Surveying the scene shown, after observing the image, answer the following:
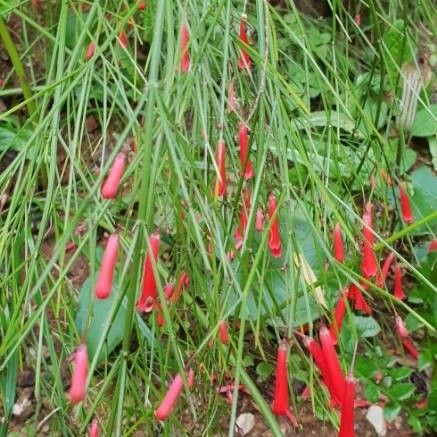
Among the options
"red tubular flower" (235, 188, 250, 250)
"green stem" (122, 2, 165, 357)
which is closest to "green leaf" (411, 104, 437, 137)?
"red tubular flower" (235, 188, 250, 250)

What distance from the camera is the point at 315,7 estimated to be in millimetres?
2660

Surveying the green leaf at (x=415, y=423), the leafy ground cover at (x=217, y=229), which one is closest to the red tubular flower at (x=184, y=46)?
the leafy ground cover at (x=217, y=229)

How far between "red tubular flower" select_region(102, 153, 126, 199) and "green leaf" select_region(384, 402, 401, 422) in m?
1.11

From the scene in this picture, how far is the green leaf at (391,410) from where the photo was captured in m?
1.93

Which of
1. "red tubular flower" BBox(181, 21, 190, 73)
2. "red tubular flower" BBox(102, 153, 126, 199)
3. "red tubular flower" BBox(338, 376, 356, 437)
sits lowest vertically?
"red tubular flower" BBox(338, 376, 356, 437)

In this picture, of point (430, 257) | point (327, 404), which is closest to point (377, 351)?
point (430, 257)

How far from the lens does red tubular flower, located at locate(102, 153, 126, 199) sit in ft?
3.26

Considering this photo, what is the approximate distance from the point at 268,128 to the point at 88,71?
0.28 meters

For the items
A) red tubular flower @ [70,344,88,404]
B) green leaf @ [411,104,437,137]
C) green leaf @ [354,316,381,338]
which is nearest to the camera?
red tubular flower @ [70,344,88,404]

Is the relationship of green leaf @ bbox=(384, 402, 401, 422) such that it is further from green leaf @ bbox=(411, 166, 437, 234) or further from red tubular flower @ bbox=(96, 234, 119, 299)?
red tubular flower @ bbox=(96, 234, 119, 299)

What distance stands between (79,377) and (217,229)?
0.96ft

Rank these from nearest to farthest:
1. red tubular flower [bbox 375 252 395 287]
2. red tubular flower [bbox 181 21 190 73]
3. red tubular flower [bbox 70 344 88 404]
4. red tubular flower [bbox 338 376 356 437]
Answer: red tubular flower [bbox 70 344 88 404], red tubular flower [bbox 338 376 356 437], red tubular flower [bbox 181 21 190 73], red tubular flower [bbox 375 252 395 287]

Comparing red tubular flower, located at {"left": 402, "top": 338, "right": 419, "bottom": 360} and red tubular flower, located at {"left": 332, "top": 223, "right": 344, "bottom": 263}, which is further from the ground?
red tubular flower, located at {"left": 332, "top": 223, "right": 344, "bottom": 263}

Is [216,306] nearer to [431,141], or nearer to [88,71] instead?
[88,71]
